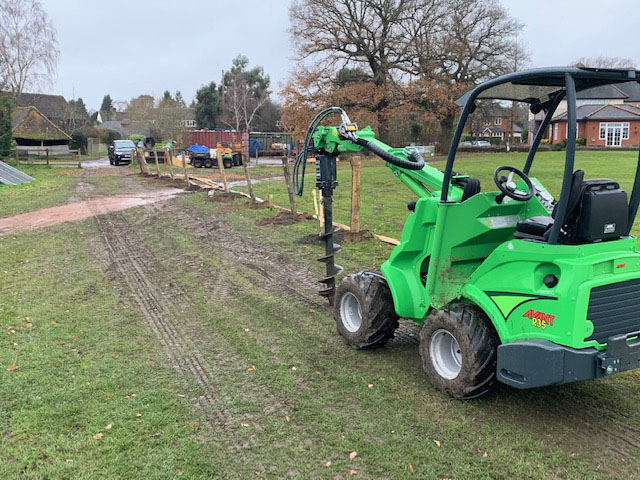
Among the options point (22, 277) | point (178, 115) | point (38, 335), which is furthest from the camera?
point (178, 115)

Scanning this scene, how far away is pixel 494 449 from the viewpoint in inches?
152

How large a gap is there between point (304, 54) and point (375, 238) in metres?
31.8

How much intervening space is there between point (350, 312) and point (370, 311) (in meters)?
0.48

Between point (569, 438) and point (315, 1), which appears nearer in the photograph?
point (569, 438)

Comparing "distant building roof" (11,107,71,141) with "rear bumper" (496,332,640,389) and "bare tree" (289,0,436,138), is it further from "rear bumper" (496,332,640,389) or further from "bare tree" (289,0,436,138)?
"rear bumper" (496,332,640,389)

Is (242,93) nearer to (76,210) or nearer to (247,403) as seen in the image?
(76,210)

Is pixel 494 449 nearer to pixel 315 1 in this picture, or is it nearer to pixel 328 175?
pixel 328 175

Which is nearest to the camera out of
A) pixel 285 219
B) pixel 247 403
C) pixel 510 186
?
pixel 510 186

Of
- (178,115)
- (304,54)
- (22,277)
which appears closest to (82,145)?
(178,115)

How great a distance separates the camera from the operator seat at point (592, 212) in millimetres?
3760

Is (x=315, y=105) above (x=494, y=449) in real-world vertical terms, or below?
above

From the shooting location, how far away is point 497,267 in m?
4.20

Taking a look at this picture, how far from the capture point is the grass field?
12.3 ft

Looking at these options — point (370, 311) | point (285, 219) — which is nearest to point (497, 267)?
point (370, 311)
